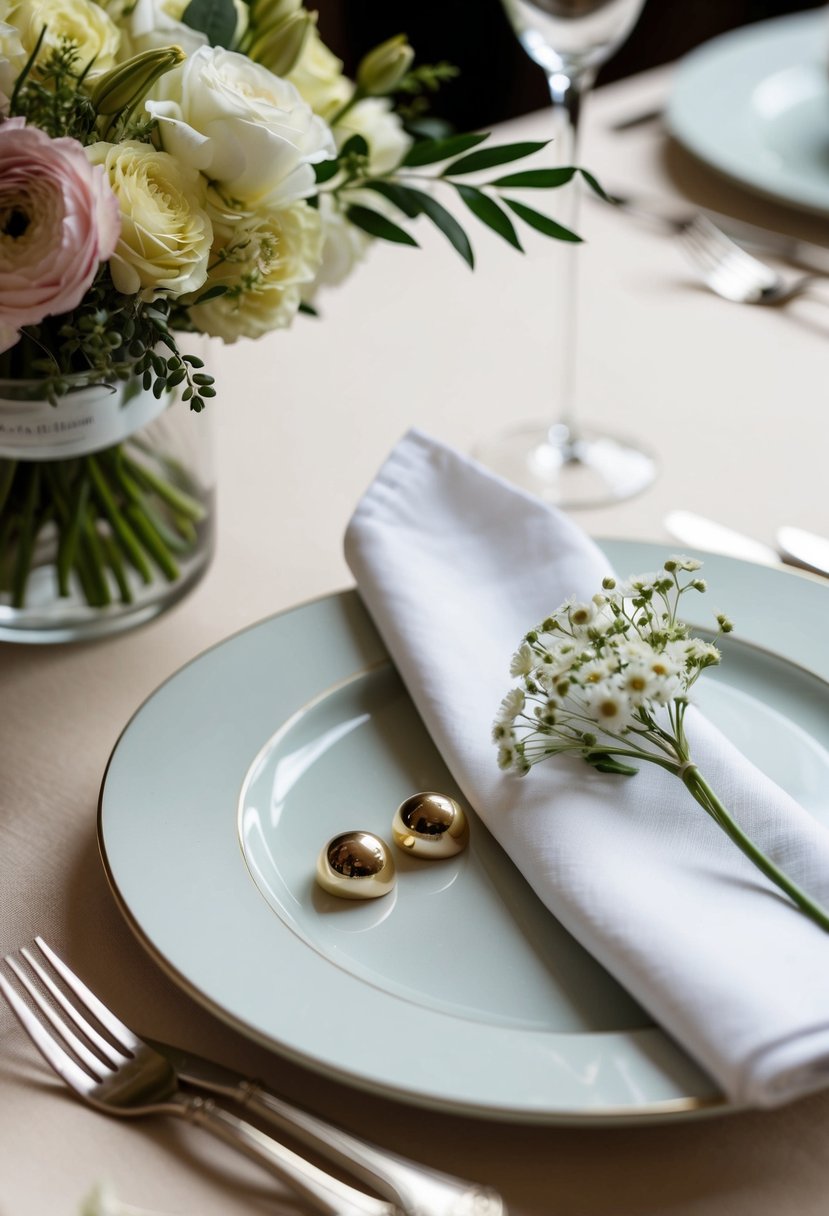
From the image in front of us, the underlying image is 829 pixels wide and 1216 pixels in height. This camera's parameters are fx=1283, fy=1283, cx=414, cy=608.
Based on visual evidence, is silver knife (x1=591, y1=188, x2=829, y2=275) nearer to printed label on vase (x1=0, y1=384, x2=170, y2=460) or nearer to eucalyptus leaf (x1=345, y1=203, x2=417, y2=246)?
eucalyptus leaf (x1=345, y1=203, x2=417, y2=246)

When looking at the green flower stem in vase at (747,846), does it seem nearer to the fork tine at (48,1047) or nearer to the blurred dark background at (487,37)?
the fork tine at (48,1047)

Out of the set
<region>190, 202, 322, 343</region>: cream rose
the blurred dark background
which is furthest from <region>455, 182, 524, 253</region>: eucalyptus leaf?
the blurred dark background

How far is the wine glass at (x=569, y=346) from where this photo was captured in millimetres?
835

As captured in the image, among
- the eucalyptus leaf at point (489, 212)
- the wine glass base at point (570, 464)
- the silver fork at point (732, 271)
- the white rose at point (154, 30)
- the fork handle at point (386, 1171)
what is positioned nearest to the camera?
the fork handle at point (386, 1171)

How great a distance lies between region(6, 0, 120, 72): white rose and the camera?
0.64 meters

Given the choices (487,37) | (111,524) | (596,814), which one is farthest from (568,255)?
(487,37)

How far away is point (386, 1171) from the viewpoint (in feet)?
1.49

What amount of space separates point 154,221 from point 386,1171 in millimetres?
431

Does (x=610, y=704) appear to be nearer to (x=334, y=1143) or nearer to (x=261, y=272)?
(x=334, y=1143)

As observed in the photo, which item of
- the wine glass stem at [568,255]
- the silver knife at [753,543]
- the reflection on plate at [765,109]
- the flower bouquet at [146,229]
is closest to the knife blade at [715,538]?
the silver knife at [753,543]

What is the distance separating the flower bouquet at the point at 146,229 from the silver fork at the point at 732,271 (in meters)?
0.34

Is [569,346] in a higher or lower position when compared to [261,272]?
lower

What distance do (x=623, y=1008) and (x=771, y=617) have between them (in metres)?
0.27

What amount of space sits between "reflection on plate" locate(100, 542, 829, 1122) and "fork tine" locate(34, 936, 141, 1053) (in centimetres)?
3
